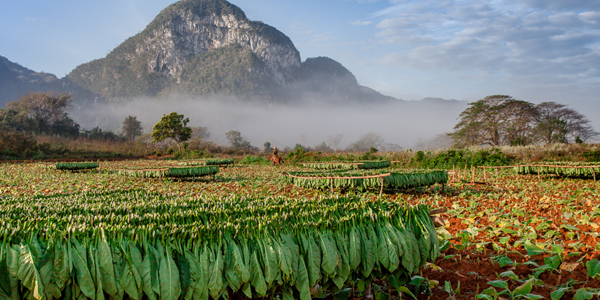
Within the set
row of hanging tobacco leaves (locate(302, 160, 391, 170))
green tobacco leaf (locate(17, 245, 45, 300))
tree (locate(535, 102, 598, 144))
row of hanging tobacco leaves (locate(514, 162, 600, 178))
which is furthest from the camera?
tree (locate(535, 102, 598, 144))

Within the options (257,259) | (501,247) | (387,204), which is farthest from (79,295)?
(501,247)

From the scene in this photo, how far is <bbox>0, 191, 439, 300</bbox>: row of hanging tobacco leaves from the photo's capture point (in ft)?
5.95

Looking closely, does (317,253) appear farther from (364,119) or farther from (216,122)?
(364,119)

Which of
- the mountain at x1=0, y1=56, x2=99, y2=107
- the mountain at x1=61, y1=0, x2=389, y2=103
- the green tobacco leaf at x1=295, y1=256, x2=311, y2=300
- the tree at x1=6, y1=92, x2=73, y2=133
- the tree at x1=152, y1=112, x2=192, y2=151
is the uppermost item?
the mountain at x1=61, y1=0, x2=389, y2=103

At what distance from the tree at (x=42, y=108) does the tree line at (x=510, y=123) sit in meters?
50.7

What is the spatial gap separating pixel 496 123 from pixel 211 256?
3601 centimetres

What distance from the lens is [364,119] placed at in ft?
391

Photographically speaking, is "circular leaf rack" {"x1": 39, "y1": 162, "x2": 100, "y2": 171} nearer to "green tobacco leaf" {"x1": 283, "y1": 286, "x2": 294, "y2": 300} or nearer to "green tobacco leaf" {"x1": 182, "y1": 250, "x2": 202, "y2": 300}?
"green tobacco leaf" {"x1": 182, "y1": 250, "x2": 202, "y2": 300}

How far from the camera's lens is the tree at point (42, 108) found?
131 feet

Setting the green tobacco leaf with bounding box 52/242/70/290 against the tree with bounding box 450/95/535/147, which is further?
the tree with bounding box 450/95/535/147

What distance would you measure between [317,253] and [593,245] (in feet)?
11.0

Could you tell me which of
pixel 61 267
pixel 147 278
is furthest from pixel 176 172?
pixel 147 278

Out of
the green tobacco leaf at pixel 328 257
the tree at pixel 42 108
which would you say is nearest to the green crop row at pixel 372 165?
the green tobacco leaf at pixel 328 257

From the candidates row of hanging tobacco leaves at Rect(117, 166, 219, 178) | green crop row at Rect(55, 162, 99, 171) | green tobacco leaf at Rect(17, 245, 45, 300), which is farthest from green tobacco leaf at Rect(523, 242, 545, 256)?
green crop row at Rect(55, 162, 99, 171)
